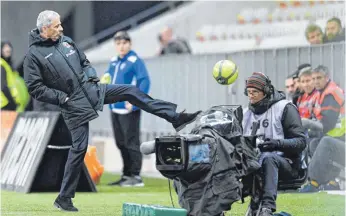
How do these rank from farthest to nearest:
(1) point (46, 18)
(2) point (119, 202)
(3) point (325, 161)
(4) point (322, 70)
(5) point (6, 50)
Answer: (5) point (6, 50)
(4) point (322, 70)
(3) point (325, 161)
(2) point (119, 202)
(1) point (46, 18)

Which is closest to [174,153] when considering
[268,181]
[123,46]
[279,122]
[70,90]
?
[268,181]

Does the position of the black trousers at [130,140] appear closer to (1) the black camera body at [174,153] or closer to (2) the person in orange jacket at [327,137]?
(2) the person in orange jacket at [327,137]

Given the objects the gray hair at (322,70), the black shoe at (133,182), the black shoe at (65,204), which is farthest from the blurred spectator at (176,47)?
the black shoe at (65,204)

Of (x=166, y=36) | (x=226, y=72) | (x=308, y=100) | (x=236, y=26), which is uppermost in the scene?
(x=236, y=26)

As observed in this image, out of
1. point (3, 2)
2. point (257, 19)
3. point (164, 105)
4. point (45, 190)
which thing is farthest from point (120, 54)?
point (3, 2)

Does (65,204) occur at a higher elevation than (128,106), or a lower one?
lower

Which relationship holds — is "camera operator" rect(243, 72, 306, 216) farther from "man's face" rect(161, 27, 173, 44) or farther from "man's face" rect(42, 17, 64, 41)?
"man's face" rect(161, 27, 173, 44)

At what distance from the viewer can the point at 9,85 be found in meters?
20.3

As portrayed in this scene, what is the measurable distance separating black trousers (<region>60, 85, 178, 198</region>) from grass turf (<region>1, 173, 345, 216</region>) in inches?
13.0

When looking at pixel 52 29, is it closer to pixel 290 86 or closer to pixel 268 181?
pixel 268 181

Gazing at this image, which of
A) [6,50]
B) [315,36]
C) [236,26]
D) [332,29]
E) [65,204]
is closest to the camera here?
[65,204]

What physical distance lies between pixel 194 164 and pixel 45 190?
5.61 metres

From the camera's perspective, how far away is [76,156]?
13.0m

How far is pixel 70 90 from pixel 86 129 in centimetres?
47
